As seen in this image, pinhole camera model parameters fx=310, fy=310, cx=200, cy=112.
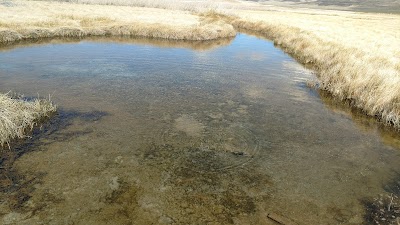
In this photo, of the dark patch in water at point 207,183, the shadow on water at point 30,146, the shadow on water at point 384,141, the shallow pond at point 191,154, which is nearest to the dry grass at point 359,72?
the shadow on water at point 384,141

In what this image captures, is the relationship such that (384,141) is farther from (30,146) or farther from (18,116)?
(18,116)

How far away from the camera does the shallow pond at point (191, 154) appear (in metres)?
7.93

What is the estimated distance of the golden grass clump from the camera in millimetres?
10539

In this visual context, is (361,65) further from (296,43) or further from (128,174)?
(128,174)

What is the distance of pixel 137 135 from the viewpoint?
11.7 metres

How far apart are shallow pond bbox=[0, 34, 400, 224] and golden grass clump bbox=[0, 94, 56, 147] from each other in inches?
23.3

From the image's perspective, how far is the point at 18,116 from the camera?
37.2 feet

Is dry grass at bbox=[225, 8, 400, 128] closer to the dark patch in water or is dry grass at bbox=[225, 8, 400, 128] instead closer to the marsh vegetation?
the marsh vegetation

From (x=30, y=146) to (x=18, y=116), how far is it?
1.61 m

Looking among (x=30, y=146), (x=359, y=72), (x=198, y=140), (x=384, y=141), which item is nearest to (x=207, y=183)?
(x=198, y=140)

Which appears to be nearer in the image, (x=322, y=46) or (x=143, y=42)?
(x=322, y=46)

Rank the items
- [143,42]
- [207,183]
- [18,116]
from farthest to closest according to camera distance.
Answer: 1. [143,42]
2. [18,116]
3. [207,183]

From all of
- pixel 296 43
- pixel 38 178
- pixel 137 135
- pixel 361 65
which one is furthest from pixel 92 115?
pixel 296 43

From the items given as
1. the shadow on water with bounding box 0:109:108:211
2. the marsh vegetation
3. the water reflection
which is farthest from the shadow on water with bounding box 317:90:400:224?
the water reflection
